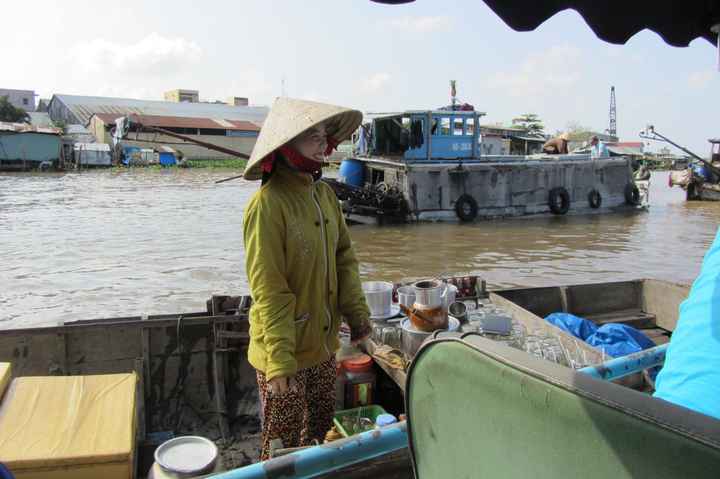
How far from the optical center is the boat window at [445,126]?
17781 mm

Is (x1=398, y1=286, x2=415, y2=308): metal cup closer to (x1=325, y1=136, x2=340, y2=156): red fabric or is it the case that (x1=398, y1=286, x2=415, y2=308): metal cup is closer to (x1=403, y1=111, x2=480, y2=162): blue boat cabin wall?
(x1=325, y1=136, x2=340, y2=156): red fabric

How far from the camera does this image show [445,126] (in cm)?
1780

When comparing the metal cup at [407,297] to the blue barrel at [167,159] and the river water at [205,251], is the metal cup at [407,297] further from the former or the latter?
the blue barrel at [167,159]

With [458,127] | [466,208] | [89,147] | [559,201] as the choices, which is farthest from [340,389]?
[89,147]

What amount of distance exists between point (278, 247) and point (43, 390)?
3.93 ft

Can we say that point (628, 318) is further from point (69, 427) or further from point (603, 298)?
point (69, 427)

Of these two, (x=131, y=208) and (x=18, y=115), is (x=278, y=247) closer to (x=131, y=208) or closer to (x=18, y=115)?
(x=131, y=208)

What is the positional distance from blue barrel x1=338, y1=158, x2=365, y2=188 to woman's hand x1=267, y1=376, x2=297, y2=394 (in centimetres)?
1662

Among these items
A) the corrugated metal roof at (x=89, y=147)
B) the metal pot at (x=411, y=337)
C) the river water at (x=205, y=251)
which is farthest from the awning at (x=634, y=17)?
the corrugated metal roof at (x=89, y=147)

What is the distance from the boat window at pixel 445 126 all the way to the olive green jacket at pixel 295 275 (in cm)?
1581

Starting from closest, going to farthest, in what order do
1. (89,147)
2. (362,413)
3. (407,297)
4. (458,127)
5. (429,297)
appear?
1. (362,413)
2. (429,297)
3. (407,297)
4. (458,127)
5. (89,147)

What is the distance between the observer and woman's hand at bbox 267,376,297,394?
2170 mm

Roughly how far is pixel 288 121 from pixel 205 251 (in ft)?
36.0

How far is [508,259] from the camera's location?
12336 mm
